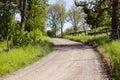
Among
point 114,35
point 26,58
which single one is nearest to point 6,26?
point 114,35

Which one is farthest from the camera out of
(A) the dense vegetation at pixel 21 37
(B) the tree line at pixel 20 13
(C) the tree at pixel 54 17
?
(C) the tree at pixel 54 17

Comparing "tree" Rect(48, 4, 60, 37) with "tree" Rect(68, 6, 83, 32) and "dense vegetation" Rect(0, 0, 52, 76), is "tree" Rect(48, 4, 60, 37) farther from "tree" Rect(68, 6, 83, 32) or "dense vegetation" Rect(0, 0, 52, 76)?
"dense vegetation" Rect(0, 0, 52, 76)

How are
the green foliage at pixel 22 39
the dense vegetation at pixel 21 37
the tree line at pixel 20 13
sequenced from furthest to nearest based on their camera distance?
the tree line at pixel 20 13 < the green foliage at pixel 22 39 < the dense vegetation at pixel 21 37

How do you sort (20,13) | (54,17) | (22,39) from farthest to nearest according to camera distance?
(54,17)
(20,13)
(22,39)

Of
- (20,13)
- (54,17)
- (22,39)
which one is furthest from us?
(54,17)

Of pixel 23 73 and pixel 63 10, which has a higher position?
pixel 63 10

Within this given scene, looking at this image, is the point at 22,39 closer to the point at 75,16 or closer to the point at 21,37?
the point at 21,37

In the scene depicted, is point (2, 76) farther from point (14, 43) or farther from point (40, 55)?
point (14, 43)

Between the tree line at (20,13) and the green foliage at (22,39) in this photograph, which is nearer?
the green foliage at (22,39)

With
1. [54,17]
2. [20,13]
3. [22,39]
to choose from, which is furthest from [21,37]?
[54,17]

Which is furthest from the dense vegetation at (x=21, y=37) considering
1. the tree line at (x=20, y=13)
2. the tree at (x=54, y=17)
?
the tree at (x=54, y=17)

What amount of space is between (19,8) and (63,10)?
34316mm

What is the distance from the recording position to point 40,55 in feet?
80.2

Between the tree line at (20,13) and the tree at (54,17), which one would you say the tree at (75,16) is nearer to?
the tree at (54,17)
